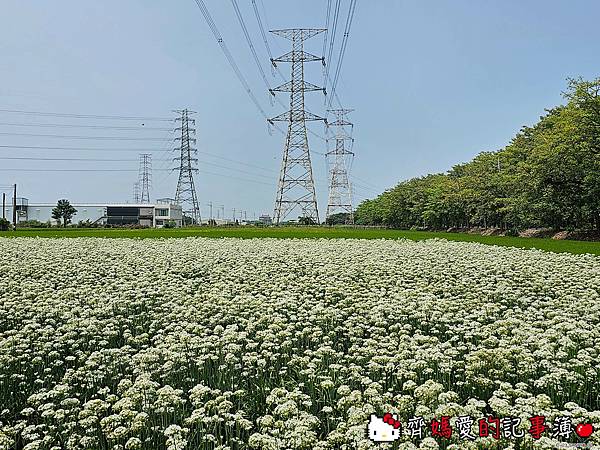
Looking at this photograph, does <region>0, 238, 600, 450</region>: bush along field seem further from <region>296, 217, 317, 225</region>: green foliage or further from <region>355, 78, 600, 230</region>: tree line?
<region>296, 217, 317, 225</region>: green foliage

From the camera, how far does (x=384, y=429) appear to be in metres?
5.30

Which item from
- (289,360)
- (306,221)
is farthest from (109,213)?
(289,360)

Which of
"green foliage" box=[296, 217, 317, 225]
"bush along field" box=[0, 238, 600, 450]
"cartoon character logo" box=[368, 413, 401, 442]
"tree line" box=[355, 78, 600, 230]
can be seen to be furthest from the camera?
"green foliage" box=[296, 217, 317, 225]

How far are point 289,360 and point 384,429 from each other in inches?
130

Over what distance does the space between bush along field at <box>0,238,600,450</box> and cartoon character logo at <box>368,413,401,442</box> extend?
0.06 m

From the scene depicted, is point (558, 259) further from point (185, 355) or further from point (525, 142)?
point (525, 142)

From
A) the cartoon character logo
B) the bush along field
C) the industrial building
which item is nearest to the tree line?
the bush along field

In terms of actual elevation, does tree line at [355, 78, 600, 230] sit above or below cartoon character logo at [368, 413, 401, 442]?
above

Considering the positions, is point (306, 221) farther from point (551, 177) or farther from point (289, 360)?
point (289, 360)

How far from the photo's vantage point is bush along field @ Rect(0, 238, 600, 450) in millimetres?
5637

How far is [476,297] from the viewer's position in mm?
12477

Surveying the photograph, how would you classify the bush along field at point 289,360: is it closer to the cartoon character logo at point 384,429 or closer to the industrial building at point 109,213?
the cartoon character logo at point 384,429

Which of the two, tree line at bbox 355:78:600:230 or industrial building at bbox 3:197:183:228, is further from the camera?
industrial building at bbox 3:197:183:228

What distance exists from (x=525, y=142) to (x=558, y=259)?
174 ft
